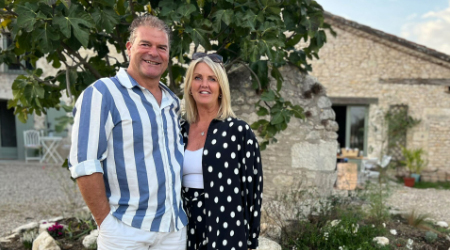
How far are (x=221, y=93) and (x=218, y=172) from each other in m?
0.43

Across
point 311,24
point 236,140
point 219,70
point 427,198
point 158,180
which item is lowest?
point 427,198

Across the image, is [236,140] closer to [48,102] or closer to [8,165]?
[48,102]

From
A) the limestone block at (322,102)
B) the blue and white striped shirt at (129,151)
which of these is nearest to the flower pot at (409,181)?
the limestone block at (322,102)

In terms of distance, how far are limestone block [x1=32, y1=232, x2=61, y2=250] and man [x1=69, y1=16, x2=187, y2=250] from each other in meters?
2.02

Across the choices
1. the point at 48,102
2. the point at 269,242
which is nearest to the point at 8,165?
the point at 48,102

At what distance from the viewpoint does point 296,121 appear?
4.84 m

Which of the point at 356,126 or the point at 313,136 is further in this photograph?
the point at 356,126

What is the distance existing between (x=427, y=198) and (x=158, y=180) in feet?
23.4

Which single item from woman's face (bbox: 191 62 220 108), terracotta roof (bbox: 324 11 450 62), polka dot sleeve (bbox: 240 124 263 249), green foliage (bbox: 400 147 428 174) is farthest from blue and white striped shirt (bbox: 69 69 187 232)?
green foliage (bbox: 400 147 428 174)

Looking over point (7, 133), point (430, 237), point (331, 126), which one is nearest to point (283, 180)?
point (331, 126)

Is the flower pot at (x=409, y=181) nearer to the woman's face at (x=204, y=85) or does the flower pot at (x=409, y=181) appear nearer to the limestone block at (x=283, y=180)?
the limestone block at (x=283, y=180)

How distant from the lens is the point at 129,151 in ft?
4.84

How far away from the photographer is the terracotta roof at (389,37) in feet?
28.6

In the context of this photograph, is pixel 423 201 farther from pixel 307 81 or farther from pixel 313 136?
pixel 307 81
